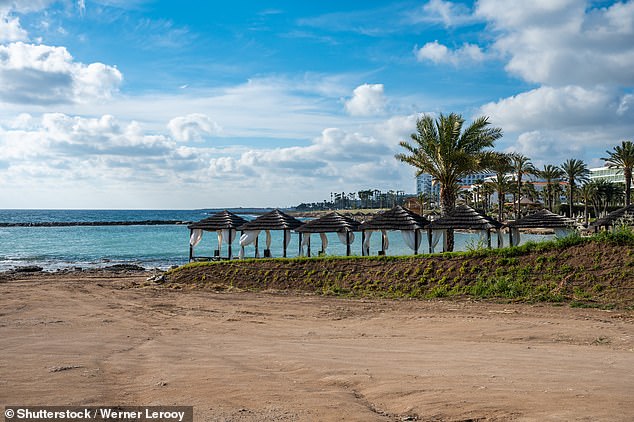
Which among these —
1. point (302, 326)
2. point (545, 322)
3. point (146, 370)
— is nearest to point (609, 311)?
point (545, 322)

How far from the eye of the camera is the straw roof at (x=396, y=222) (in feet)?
75.2

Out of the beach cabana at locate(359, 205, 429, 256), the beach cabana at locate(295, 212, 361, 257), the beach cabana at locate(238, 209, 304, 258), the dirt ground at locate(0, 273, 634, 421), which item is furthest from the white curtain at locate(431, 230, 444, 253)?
the dirt ground at locate(0, 273, 634, 421)

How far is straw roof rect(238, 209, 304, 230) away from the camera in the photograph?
25.6 metres

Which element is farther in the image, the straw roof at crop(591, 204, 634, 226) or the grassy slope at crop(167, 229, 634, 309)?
the straw roof at crop(591, 204, 634, 226)

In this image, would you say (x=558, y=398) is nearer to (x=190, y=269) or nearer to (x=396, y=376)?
(x=396, y=376)

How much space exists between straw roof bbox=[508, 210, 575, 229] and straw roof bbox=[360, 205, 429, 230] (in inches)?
159

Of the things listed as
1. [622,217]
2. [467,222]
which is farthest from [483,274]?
[622,217]

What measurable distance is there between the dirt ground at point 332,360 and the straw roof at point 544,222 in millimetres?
8496

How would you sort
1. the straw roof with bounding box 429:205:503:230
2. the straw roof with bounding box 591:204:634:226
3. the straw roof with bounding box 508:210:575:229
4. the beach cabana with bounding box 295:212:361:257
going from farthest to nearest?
the straw roof with bounding box 591:204:634:226, the beach cabana with bounding box 295:212:361:257, the straw roof with bounding box 508:210:575:229, the straw roof with bounding box 429:205:503:230

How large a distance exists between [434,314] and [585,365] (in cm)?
596

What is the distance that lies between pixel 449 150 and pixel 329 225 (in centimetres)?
681

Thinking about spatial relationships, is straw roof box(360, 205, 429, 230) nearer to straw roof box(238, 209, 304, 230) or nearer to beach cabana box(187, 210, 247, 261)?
straw roof box(238, 209, 304, 230)

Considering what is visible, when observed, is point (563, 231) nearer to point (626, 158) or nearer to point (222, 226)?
point (222, 226)

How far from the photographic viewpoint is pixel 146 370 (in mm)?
8234
